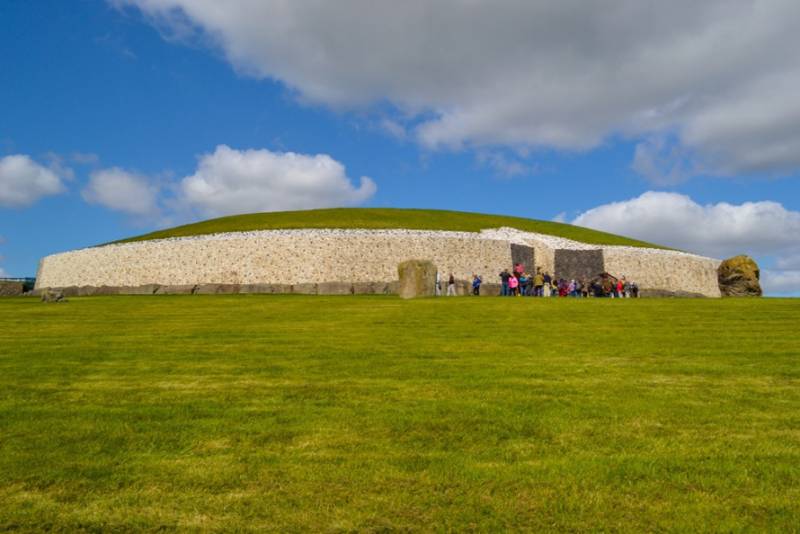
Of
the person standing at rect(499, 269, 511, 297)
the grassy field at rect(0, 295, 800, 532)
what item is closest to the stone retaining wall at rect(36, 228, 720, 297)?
the person standing at rect(499, 269, 511, 297)

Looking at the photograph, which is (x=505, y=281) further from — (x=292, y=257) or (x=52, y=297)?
(x=52, y=297)

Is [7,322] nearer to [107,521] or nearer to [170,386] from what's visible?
[170,386]

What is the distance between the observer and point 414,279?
26.9 m

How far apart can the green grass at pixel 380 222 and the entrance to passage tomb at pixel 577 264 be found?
8203 millimetres

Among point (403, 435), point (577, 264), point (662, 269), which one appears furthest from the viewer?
point (662, 269)

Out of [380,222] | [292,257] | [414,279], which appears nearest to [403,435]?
[414,279]

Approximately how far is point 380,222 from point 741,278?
1112 inches

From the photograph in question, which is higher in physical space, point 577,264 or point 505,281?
point 577,264

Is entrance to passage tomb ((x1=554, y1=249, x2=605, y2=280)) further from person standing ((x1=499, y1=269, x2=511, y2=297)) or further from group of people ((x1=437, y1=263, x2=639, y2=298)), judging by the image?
person standing ((x1=499, y1=269, x2=511, y2=297))

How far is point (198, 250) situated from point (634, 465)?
43.3 meters

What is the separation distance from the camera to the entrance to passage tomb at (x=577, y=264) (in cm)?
4762

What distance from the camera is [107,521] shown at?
4.34 metres

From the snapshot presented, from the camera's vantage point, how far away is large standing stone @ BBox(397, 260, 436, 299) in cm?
2691

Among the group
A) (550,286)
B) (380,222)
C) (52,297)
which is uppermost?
(380,222)
